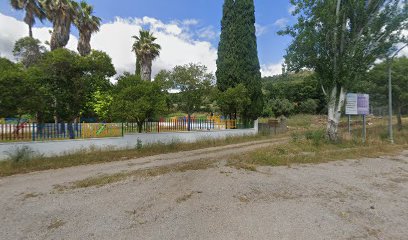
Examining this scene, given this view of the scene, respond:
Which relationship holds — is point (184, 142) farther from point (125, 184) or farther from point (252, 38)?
point (252, 38)

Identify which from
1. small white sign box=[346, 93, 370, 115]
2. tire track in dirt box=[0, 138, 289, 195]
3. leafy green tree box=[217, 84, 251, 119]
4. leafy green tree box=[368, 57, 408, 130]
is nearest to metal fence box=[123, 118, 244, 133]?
leafy green tree box=[217, 84, 251, 119]

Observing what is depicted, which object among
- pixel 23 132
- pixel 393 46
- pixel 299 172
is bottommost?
pixel 299 172

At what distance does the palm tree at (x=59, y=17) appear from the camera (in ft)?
63.3

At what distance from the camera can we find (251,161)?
834cm

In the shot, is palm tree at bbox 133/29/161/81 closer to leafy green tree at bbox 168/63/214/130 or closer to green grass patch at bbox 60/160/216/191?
leafy green tree at bbox 168/63/214/130

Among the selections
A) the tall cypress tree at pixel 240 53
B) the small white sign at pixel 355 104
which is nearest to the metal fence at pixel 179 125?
the tall cypress tree at pixel 240 53

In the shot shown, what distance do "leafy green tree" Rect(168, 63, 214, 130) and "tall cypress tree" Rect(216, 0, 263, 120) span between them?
180cm

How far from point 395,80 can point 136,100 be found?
64.4 feet

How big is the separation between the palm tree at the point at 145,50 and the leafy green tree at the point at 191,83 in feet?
38.3

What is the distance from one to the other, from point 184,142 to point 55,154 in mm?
6540

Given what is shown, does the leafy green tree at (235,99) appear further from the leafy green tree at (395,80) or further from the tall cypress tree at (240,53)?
the leafy green tree at (395,80)

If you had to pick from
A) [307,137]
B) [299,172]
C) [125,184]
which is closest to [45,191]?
[125,184]

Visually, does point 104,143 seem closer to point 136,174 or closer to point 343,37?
point 136,174

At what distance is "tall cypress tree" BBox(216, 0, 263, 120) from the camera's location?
17266 mm
